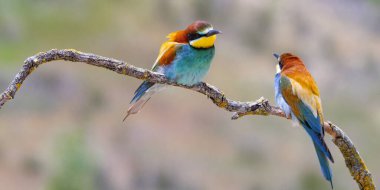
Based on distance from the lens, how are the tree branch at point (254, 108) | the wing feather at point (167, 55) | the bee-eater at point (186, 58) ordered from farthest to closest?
1. the wing feather at point (167, 55)
2. the bee-eater at point (186, 58)
3. the tree branch at point (254, 108)

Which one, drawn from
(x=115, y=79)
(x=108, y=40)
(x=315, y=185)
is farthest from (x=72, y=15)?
(x=315, y=185)

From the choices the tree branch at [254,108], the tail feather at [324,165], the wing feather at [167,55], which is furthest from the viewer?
the wing feather at [167,55]

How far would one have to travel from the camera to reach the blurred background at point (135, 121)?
1968cm

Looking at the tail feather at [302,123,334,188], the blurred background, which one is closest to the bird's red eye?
the tail feather at [302,123,334,188]

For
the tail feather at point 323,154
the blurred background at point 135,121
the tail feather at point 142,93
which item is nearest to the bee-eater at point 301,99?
the tail feather at point 323,154

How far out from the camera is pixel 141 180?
20766 millimetres

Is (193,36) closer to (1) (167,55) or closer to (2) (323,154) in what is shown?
(1) (167,55)

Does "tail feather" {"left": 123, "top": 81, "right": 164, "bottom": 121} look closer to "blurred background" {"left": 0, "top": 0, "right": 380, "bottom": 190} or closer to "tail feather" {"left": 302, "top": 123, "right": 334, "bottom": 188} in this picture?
"tail feather" {"left": 302, "top": 123, "right": 334, "bottom": 188}

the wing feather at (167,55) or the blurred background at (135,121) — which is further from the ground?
the blurred background at (135,121)

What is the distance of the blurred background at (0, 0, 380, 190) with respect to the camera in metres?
19.7

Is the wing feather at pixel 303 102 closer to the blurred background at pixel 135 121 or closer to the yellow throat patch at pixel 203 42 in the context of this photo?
the yellow throat patch at pixel 203 42

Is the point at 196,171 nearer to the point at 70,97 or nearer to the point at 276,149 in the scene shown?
the point at 276,149

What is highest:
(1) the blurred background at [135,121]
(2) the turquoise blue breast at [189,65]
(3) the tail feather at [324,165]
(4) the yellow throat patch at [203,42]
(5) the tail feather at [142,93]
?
(1) the blurred background at [135,121]

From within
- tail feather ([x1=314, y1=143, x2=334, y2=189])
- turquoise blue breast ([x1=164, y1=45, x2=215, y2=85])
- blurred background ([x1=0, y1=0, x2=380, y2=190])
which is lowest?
tail feather ([x1=314, y1=143, x2=334, y2=189])
